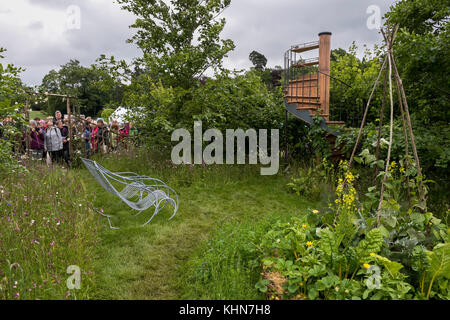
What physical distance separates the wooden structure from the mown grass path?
1.76 metres

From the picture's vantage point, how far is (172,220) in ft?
15.5

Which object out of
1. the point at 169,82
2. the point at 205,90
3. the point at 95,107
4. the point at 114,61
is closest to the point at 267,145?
the point at 205,90

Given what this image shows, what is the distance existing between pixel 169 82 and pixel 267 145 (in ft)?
10.5

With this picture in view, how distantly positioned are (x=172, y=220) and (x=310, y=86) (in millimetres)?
4994

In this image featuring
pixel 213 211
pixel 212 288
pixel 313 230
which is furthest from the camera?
pixel 213 211

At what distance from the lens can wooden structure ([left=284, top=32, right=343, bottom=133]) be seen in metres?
A: 6.93

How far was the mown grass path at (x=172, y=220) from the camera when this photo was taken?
3102 mm

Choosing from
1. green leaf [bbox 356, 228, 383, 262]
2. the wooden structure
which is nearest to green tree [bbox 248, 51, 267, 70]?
the wooden structure

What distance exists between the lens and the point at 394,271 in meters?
2.27

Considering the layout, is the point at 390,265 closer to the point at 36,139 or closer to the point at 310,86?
the point at 310,86

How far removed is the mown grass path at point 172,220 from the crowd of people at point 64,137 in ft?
3.18

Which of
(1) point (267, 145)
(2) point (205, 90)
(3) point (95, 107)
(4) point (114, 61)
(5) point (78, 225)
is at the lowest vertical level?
(5) point (78, 225)

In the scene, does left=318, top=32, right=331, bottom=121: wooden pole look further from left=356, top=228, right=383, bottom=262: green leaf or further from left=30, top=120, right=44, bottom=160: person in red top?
left=30, top=120, right=44, bottom=160: person in red top
